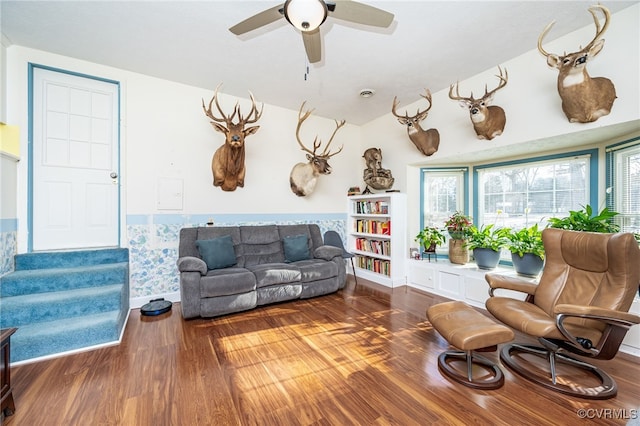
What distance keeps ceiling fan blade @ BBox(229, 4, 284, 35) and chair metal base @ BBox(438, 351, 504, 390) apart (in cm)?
264

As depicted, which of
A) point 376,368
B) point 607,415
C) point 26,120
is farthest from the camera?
point 26,120

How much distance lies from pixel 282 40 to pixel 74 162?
274 cm

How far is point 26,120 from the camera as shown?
2.80 meters

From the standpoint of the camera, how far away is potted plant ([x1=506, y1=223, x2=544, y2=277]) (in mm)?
2945

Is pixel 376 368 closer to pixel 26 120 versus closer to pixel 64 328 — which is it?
pixel 64 328

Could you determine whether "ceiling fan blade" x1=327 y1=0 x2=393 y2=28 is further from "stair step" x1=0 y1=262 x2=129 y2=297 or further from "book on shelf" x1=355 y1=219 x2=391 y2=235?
"stair step" x1=0 y1=262 x2=129 y2=297

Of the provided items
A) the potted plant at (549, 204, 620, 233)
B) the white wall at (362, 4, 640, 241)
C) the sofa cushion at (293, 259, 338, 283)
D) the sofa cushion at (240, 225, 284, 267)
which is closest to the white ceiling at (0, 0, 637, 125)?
the white wall at (362, 4, 640, 241)

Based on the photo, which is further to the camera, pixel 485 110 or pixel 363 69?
pixel 363 69

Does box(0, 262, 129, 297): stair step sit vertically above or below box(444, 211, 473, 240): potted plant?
below

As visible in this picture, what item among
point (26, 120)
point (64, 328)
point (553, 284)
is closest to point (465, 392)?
point (553, 284)

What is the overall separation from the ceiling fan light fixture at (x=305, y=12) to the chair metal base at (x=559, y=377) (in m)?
2.75

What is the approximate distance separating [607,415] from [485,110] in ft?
8.95

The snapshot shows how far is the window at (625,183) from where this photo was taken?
251 cm

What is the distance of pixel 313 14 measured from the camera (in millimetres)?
1611
